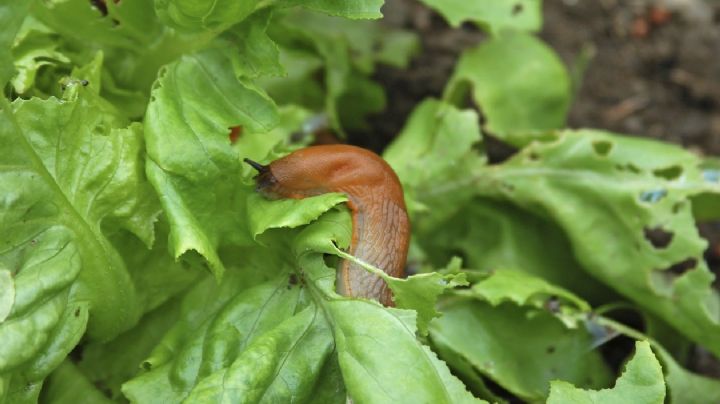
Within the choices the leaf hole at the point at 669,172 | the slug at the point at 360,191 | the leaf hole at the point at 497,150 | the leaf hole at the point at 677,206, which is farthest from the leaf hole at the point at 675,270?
A: the slug at the point at 360,191

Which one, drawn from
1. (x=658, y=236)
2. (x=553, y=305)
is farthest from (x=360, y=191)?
(x=658, y=236)

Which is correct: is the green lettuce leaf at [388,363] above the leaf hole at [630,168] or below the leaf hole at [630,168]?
above

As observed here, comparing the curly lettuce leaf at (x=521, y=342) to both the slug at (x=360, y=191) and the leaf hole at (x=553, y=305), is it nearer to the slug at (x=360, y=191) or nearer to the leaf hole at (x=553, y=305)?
the leaf hole at (x=553, y=305)

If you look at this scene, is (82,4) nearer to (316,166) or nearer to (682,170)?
(316,166)

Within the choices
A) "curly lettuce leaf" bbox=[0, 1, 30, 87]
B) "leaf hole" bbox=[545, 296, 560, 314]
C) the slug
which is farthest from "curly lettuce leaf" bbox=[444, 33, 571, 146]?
"curly lettuce leaf" bbox=[0, 1, 30, 87]

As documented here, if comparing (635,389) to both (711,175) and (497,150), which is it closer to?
(711,175)

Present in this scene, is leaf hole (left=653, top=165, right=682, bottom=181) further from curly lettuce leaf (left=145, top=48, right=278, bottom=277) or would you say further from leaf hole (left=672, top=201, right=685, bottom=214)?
curly lettuce leaf (left=145, top=48, right=278, bottom=277)
